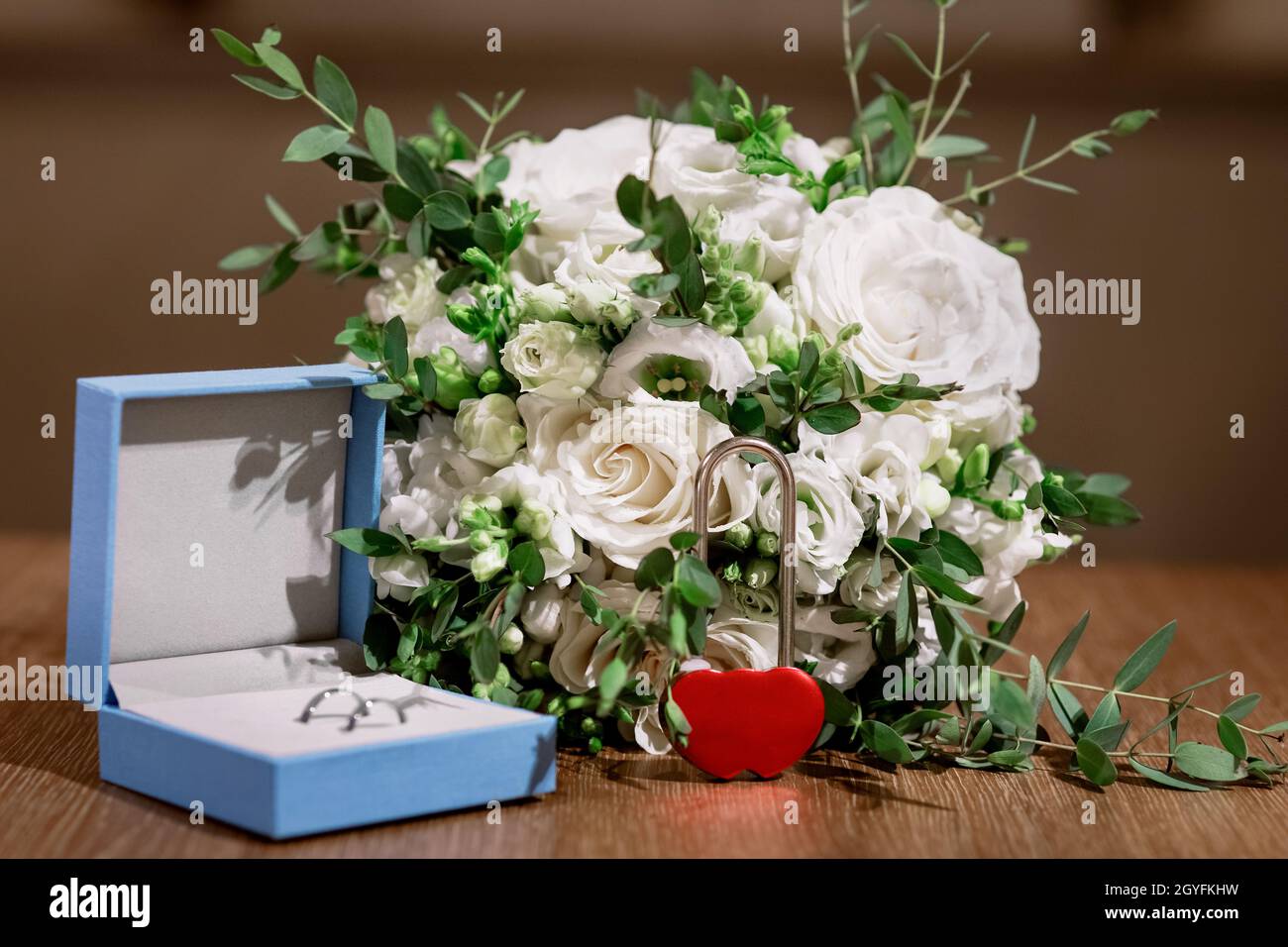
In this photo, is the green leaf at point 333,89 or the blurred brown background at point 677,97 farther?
the blurred brown background at point 677,97

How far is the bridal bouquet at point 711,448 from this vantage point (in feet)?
2.61

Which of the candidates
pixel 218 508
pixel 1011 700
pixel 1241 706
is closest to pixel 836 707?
pixel 1011 700

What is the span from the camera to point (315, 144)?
2.94 feet

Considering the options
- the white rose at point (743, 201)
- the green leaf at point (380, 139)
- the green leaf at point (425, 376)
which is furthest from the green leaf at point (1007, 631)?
the green leaf at point (380, 139)

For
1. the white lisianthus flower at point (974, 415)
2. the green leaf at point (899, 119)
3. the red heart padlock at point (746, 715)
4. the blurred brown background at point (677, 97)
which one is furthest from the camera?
the blurred brown background at point (677, 97)

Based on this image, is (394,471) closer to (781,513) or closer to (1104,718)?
(781,513)

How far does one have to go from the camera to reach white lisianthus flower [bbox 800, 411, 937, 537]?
0.81 metres

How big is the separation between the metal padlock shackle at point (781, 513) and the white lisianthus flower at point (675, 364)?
1.6 inches

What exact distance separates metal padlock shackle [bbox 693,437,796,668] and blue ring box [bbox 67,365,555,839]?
0.13 metres

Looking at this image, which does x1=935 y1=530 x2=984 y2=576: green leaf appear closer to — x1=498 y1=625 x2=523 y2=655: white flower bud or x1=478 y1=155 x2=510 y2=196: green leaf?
x1=498 y1=625 x2=523 y2=655: white flower bud

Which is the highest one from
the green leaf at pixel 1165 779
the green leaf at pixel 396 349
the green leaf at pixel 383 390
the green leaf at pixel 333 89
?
the green leaf at pixel 333 89

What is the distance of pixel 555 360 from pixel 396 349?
0.30 feet

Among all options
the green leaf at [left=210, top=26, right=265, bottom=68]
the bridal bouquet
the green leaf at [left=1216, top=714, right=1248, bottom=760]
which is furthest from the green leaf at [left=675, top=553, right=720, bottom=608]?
the green leaf at [left=210, top=26, right=265, bottom=68]

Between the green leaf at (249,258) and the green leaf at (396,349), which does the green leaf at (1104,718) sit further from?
the green leaf at (249,258)
